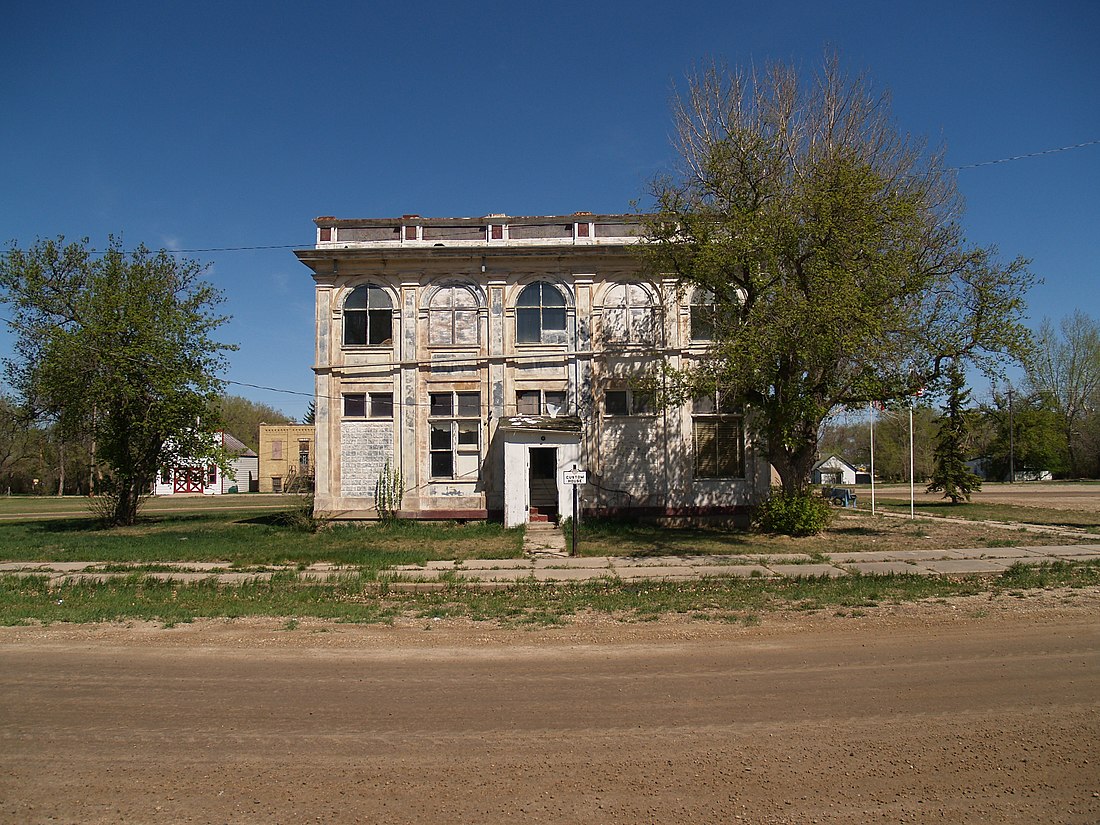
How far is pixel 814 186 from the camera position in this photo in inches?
657

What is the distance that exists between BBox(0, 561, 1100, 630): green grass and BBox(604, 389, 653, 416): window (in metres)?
11.2

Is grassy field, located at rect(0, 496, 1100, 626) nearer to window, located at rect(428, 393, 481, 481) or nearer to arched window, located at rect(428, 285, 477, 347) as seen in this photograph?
window, located at rect(428, 393, 481, 481)

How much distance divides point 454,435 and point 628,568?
1087cm

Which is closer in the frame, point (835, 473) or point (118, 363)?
point (118, 363)

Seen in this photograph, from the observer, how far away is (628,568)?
1444 centimetres

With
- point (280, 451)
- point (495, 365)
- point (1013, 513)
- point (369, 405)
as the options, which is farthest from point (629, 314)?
point (280, 451)

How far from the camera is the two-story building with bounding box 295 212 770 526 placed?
77.0 ft

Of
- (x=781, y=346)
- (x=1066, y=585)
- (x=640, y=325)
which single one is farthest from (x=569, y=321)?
(x=1066, y=585)

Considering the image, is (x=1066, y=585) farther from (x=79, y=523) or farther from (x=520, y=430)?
(x=79, y=523)

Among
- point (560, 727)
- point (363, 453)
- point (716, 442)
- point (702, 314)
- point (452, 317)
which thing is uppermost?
point (452, 317)

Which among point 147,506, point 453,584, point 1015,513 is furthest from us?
point 147,506

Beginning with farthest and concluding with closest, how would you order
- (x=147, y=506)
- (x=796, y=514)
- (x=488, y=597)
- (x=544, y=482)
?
(x=147, y=506)
(x=544, y=482)
(x=796, y=514)
(x=488, y=597)

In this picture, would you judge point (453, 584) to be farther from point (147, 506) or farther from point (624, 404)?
point (147, 506)

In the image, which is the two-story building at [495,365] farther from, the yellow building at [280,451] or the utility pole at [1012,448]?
the utility pole at [1012,448]
